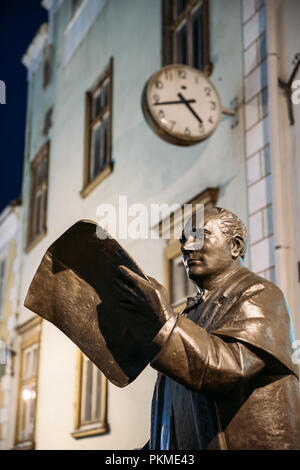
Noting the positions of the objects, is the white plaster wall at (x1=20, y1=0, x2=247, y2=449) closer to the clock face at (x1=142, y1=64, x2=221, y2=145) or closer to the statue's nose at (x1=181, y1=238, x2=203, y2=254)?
the clock face at (x1=142, y1=64, x2=221, y2=145)

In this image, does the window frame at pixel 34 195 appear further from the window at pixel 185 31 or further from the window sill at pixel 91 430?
the window at pixel 185 31

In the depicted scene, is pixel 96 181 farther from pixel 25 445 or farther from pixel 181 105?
pixel 25 445

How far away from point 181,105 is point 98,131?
4334mm

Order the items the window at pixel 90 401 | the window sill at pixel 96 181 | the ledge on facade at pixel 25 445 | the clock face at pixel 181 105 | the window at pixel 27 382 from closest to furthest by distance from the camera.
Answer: the clock face at pixel 181 105 → the window at pixel 90 401 → the window sill at pixel 96 181 → the ledge on facade at pixel 25 445 → the window at pixel 27 382

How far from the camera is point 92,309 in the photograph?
246 centimetres

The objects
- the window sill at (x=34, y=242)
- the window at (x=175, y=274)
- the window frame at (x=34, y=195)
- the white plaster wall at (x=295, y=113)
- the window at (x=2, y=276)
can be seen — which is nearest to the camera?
the white plaster wall at (x=295, y=113)

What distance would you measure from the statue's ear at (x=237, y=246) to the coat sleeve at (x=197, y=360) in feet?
1.77

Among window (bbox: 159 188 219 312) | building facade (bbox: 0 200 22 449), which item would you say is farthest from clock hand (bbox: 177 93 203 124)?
building facade (bbox: 0 200 22 449)

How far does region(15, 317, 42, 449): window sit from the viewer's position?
468 inches

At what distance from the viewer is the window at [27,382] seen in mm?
11875

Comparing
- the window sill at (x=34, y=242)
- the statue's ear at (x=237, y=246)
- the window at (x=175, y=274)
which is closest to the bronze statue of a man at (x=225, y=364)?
the statue's ear at (x=237, y=246)

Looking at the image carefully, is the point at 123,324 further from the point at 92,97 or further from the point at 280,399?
the point at 92,97

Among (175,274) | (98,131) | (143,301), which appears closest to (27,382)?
(98,131)
